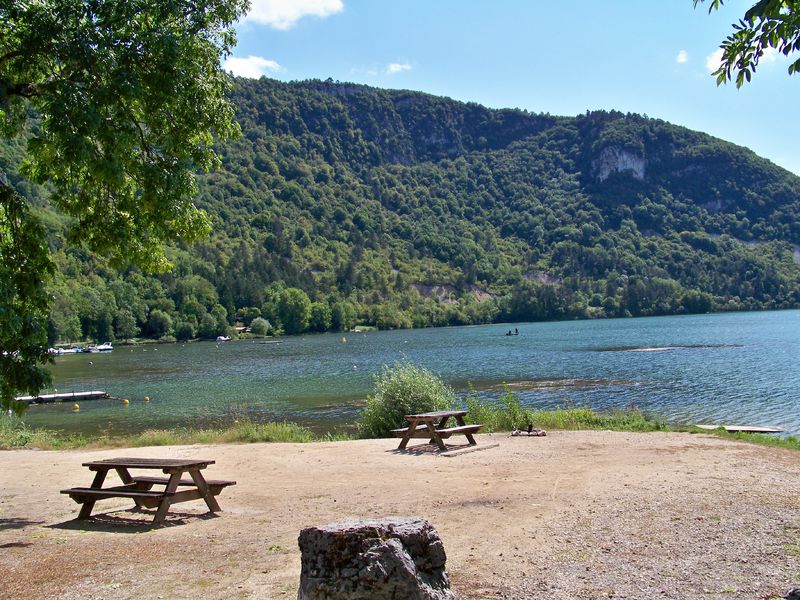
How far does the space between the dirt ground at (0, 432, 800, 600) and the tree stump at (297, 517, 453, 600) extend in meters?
1.12

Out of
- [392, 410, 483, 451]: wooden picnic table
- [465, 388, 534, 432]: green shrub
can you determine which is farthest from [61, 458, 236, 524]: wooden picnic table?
[465, 388, 534, 432]: green shrub

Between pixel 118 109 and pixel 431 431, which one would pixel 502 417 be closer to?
pixel 431 431

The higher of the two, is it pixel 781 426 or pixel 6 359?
pixel 6 359

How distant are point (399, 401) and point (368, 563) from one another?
16219mm

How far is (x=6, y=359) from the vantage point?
9344mm

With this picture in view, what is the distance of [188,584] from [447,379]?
45639mm

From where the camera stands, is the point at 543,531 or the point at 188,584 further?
the point at 543,531

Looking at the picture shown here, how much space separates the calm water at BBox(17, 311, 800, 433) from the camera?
35.0m

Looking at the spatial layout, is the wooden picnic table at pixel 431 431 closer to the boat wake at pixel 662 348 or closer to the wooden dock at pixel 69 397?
the wooden dock at pixel 69 397

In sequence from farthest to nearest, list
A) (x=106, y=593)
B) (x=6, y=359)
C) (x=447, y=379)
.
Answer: (x=447, y=379)
(x=6, y=359)
(x=106, y=593)

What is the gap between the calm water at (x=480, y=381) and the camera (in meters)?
35.0

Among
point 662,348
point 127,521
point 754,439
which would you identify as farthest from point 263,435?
point 662,348

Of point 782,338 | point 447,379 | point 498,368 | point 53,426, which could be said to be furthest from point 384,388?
point 782,338

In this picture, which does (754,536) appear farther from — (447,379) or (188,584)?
(447,379)
